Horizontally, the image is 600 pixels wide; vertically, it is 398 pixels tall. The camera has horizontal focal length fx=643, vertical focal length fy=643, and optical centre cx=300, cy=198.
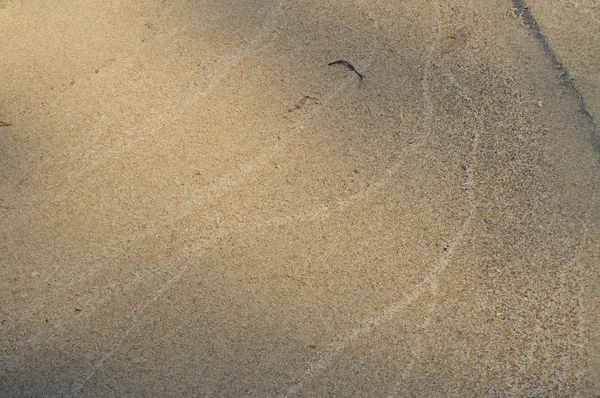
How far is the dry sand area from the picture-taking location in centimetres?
Result: 131

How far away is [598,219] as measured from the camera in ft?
4.86

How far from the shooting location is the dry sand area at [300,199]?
4.30 feet

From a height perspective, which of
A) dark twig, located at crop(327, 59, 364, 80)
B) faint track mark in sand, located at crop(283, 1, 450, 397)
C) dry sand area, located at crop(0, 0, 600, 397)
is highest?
dark twig, located at crop(327, 59, 364, 80)

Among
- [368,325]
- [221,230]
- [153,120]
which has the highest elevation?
[153,120]

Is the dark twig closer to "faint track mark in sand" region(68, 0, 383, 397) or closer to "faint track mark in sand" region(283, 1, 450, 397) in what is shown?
"faint track mark in sand" region(68, 0, 383, 397)

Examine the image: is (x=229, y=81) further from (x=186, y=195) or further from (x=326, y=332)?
(x=326, y=332)

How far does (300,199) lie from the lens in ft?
5.16


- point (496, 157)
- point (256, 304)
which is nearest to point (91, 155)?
point (256, 304)

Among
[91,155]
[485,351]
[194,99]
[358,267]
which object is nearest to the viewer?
[485,351]

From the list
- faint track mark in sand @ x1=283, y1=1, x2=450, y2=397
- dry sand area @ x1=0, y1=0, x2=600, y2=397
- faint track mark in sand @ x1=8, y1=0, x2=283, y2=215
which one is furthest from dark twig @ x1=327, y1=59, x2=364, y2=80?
faint track mark in sand @ x1=283, y1=1, x2=450, y2=397

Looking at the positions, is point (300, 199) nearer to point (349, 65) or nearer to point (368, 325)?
point (368, 325)

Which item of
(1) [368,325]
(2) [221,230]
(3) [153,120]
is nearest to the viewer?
(1) [368,325]

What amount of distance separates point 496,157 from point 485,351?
540mm

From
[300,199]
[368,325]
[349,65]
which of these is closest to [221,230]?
[300,199]
